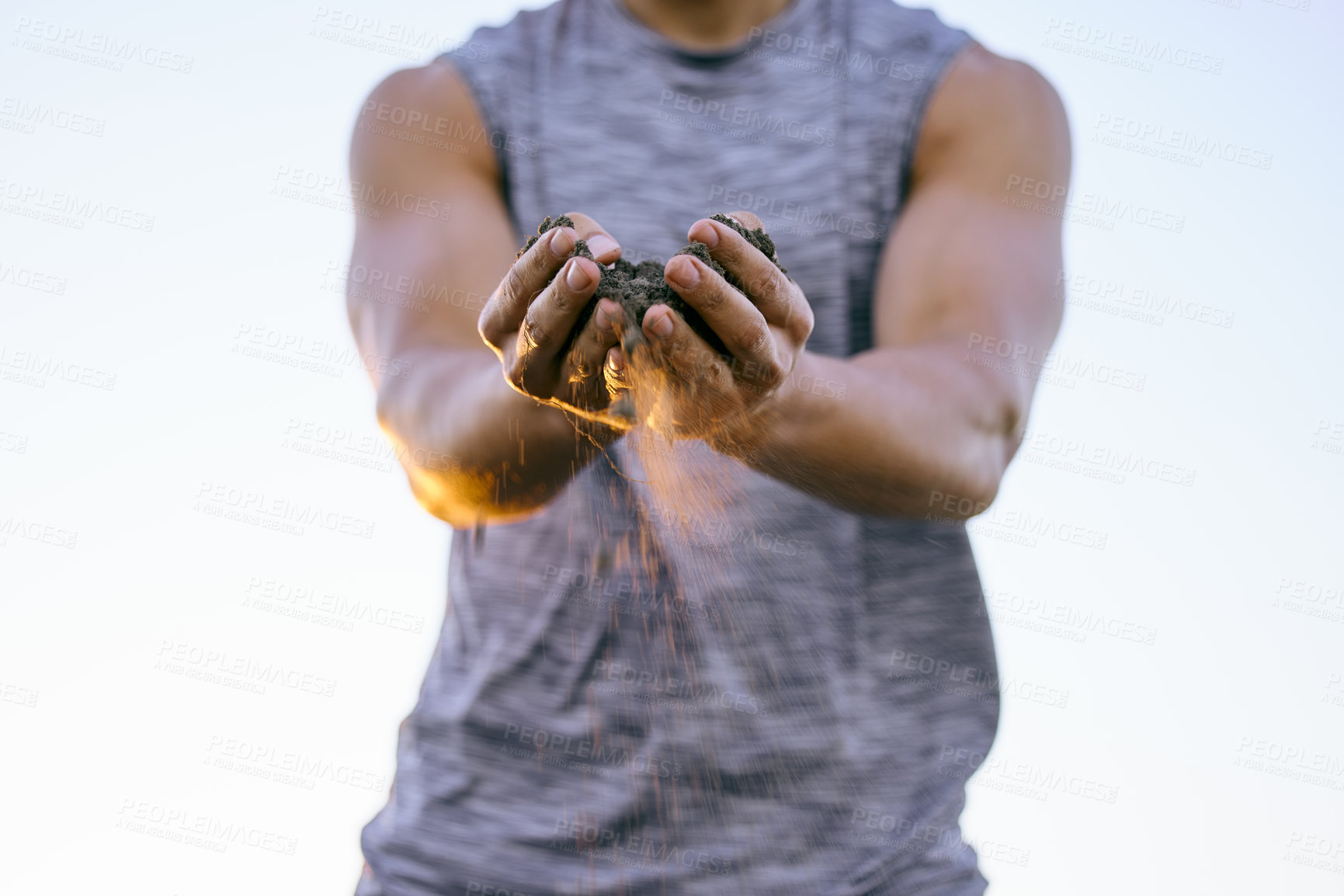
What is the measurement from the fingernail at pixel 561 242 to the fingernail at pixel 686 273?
148mm

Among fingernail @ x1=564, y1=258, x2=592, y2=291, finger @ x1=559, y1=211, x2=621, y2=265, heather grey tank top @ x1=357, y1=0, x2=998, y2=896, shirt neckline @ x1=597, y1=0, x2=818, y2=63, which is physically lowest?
heather grey tank top @ x1=357, y1=0, x2=998, y2=896

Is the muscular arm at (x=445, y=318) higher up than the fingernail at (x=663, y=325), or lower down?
lower down

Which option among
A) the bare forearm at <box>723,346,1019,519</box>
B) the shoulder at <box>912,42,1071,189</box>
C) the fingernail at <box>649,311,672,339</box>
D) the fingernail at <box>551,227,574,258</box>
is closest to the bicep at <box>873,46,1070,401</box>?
the shoulder at <box>912,42,1071,189</box>

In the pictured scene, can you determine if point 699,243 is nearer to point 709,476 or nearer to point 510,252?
point 709,476

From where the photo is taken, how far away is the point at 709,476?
1919 millimetres

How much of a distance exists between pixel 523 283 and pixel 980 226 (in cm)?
109

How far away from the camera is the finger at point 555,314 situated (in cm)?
131

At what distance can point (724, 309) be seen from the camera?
1310 millimetres

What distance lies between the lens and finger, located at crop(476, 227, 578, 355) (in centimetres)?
132

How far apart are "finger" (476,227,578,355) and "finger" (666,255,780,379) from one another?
15 cm

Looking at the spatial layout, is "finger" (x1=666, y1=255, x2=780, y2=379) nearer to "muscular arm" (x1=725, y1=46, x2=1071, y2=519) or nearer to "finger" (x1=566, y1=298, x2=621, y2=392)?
"finger" (x1=566, y1=298, x2=621, y2=392)

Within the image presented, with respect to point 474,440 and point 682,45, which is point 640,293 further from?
point 682,45

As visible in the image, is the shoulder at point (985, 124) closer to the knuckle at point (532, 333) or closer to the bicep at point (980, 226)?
the bicep at point (980, 226)

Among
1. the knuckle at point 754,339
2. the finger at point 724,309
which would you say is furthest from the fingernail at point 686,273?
the knuckle at point 754,339
